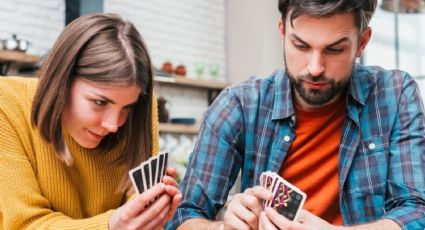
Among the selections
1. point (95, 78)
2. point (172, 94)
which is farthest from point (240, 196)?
point (172, 94)

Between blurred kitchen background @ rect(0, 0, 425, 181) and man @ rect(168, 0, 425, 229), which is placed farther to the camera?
blurred kitchen background @ rect(0, 0, 425, 181)

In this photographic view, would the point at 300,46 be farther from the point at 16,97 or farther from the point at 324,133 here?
the point at 16,97

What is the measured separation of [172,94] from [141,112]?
3766 millimetres

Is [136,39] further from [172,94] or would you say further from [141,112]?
[172,94]

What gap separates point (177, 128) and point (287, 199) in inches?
146

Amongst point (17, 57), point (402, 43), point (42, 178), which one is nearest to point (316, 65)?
point (42, 178)

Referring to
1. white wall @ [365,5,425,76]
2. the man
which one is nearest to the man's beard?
the man

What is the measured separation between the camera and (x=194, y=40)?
5.93 metres

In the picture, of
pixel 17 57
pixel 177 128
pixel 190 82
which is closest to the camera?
pixel 17 57

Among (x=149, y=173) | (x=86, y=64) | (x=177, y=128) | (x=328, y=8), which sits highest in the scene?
(x=328, y=8)

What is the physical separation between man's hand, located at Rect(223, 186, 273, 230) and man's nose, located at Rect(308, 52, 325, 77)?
41cm

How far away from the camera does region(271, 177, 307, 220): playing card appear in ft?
4.80

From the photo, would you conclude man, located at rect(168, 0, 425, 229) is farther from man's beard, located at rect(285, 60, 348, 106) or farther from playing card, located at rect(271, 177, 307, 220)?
playing card, located at rect(271, 177, 307, 220)

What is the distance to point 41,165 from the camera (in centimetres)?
170
